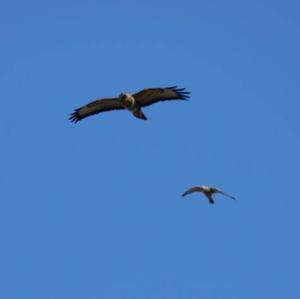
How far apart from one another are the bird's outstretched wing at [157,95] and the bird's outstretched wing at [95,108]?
1458 millimetres

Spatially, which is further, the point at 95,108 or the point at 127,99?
the point at 95,108

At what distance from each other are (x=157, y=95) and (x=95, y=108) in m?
3.31

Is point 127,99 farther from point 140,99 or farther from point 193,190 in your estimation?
point 193,190

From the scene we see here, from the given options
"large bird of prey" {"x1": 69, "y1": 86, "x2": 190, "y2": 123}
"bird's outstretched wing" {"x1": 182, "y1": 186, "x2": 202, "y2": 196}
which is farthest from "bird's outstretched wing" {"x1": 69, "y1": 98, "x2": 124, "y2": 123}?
"bird's outstretched wing" {"x1": 182, "y1": 186, "x2": 202, "y2": 196}

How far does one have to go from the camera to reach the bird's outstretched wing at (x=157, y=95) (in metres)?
30.8

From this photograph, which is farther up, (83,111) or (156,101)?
(83,111)

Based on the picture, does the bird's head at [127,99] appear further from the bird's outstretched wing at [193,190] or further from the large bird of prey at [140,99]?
the bird's outstretched wing at [193,190]

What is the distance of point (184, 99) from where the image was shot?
1243 inches

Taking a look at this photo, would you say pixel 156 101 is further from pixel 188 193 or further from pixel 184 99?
pixel 188 193

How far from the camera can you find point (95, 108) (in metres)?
33.6

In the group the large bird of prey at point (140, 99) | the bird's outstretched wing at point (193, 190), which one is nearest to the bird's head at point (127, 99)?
the large bird of prey at point (140, 99)

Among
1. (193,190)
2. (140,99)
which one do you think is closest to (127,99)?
(140,99)

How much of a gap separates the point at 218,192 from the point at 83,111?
5.95 m

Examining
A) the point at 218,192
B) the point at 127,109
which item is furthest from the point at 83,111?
the point at 218,192
